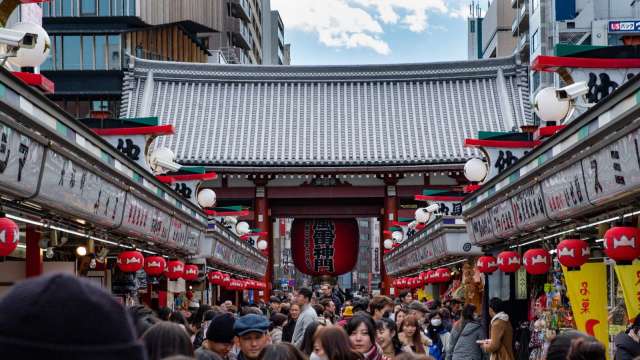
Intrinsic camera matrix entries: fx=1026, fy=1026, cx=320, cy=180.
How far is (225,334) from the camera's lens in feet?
23.5

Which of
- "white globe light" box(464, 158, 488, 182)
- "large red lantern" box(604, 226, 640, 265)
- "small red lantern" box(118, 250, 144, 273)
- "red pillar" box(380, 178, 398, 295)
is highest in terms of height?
"red pillar" box(380, 178, 398, 295)

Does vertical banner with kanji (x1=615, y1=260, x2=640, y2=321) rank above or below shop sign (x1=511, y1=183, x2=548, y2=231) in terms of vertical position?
below

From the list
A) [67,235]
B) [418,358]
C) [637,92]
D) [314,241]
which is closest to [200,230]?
[67,235]

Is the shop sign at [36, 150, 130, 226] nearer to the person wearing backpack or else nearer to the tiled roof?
the person wearing backpack

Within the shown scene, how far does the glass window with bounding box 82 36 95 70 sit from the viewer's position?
44656 millimetres

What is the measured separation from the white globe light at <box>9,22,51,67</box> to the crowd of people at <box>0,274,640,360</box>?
2678 mm

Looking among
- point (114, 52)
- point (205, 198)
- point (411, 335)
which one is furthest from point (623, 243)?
point (114, 52)

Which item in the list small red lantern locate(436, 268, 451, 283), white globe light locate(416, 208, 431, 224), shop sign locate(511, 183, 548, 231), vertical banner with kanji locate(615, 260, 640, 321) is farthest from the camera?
white globe light locate(416, 208, 431, 224)

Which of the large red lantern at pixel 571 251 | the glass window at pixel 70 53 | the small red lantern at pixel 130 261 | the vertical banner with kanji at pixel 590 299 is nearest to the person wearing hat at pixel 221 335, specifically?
the large red lantern at pixel 571 251

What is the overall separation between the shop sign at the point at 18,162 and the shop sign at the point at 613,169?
451cm

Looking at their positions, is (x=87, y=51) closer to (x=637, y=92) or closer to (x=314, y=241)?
(x=314, y=241)

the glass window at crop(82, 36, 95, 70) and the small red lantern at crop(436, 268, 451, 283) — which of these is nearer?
the small red lantern at crop(436, 268, 451, 283)

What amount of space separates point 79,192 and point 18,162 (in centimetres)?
214

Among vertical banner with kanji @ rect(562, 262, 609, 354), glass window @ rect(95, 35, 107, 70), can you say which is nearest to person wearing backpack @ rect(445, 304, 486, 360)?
vertical banner with kanji @ rect(562, 262, 609, 354)
